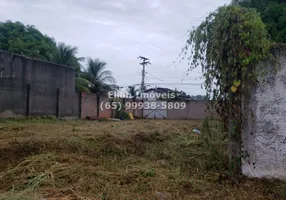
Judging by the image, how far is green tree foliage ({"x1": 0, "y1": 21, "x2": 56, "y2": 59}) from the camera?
19938mm

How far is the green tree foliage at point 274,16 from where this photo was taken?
807 centimetres

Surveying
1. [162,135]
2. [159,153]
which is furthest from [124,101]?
[159,153]

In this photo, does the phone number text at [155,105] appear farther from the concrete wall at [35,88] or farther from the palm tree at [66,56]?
the concrete wall at [35,88]

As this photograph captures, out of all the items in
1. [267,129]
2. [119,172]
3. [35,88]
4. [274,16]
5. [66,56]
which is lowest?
[119,172]

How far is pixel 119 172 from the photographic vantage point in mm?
4074

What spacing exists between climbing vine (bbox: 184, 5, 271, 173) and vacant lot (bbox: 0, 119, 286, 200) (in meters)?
0.59

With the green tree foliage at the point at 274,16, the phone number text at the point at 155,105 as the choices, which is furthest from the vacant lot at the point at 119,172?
the phone number text at the point at 155,105

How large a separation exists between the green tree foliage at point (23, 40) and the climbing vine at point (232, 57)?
58.4 ft

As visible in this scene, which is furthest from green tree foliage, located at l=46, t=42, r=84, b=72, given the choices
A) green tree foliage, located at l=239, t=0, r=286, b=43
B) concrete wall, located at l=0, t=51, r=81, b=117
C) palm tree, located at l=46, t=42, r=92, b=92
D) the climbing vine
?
the climbing vine

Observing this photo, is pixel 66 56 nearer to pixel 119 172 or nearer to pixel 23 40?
pixel 23 40

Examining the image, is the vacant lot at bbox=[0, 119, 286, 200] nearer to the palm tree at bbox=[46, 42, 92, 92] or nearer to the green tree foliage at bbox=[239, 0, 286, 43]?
the green tree foliage at bbox=[239, 0, 286, 43]

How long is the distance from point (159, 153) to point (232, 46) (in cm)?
239

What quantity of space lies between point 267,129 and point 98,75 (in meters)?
22.4


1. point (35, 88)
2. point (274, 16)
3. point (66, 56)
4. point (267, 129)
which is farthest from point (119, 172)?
point (66, 56)
